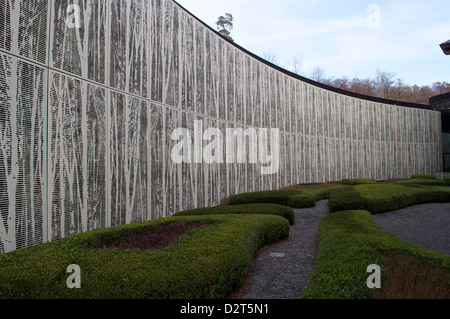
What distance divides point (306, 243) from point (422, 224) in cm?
337

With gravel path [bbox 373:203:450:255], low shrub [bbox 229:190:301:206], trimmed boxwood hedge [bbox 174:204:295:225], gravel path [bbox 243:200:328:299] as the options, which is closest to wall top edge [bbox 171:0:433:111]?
low shrub [bbox 229:190:301:206]

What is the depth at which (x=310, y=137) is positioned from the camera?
57.1 feet

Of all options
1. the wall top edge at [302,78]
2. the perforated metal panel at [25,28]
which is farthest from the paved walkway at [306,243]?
the wall top edge at [302,78]

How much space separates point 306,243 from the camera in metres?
6.12

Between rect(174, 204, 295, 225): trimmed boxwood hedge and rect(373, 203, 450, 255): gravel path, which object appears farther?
rect(174, 204, 295, 225): trimmed boxwood hedge

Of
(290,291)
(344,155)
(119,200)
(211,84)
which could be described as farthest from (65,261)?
(344,155)

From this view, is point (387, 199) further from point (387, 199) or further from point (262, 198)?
point (262, 198)

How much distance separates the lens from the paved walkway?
3.99 meters

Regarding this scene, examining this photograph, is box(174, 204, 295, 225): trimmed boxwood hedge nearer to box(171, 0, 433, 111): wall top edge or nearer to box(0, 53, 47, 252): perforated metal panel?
box(0, 53, 47, 252): perforated metal panel

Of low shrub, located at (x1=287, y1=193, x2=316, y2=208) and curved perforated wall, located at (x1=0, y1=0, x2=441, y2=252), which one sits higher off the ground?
curved perforated wall, located at (x1=0, y1=0, x2=441, y2=252)

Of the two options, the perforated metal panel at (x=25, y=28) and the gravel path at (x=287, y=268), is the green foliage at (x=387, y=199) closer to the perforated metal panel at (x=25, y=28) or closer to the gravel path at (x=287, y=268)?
the gravel path at (x=287, y=268)

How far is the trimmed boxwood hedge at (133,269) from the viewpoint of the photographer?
304 cm

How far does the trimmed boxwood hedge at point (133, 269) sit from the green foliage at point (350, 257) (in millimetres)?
1027
